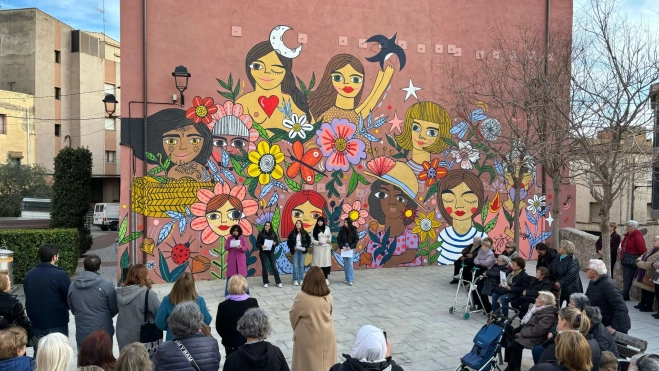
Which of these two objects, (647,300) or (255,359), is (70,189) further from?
(647,300)

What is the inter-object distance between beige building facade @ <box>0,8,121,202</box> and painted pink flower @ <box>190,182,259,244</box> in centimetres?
2569

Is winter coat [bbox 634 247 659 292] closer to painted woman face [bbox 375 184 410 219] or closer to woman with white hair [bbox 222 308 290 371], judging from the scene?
painted woman face [bbox 375 184 410 219]

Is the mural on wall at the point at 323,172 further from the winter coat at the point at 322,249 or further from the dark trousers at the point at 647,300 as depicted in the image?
the dark trousers at the point at 647,300

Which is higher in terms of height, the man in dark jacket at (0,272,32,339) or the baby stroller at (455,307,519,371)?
the man in dark jacket at (0,272,32,339)

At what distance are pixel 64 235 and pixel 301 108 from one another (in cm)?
664

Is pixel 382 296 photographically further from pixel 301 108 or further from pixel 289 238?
pixel 301 108

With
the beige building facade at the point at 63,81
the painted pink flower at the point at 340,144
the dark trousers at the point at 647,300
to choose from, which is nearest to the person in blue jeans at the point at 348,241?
the painted pink flower at the point at 340,144

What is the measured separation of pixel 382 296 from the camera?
10.4 metres

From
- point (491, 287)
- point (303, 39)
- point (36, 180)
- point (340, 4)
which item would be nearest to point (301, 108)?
point (303, 39)

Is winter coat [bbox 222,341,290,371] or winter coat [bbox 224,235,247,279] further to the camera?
winter coat [bbox 224,235,247,279]

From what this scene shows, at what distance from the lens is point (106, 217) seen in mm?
28016

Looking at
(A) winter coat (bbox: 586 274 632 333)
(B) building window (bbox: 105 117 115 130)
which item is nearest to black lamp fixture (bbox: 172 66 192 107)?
(A) winter coat (bbox: 586 274 632 333)

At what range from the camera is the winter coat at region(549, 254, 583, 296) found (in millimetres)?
7883

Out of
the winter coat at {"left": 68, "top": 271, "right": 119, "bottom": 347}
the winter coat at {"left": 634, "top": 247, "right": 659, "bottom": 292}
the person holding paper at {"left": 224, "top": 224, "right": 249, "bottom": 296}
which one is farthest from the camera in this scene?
the person holding paper at {"left": 224, "top": 224, "right": 249, "bottom": 296}
